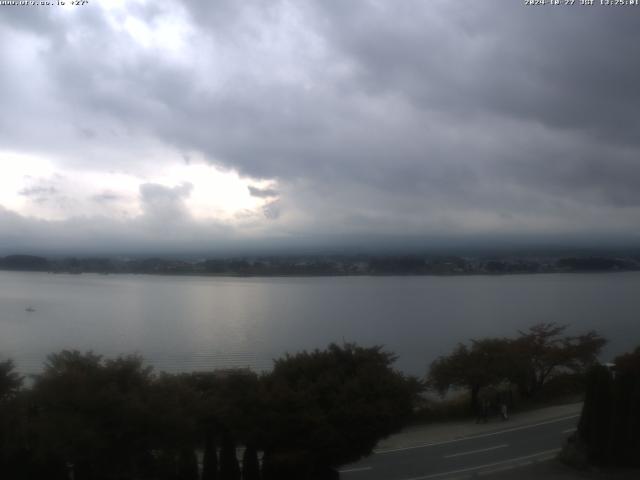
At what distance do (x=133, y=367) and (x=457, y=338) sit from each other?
33.1 metres

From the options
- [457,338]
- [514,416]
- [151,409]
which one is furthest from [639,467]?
[457,338]

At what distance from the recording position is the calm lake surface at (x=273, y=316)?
3475 centimetres

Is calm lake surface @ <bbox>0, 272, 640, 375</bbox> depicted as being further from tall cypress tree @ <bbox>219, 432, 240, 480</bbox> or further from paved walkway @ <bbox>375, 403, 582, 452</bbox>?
tall cypress tree @ <bbox>219, 432, 240, 480</bbox>

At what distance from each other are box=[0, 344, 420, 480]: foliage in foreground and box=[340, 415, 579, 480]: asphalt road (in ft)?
6.50

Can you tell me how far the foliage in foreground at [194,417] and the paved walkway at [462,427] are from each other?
4.78 meters

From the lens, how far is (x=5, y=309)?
5153cm

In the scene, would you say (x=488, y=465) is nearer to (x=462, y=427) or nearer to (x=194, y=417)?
(x=462, y=427)

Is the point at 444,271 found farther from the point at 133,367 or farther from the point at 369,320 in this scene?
the point at 133,367

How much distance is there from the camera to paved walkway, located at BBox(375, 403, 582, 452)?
17.8 meters

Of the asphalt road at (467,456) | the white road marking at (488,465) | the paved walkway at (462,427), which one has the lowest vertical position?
the paved walkway at (462,427)

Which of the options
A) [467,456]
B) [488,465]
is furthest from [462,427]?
[488,465]

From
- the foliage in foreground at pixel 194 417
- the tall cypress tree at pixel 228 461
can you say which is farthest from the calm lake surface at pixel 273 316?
the tall cypress tree at pixel 228 461

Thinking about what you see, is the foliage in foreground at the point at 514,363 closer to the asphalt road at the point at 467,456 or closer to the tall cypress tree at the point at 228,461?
the asphalt road at the point at 467,456

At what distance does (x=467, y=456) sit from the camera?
15172 mm
